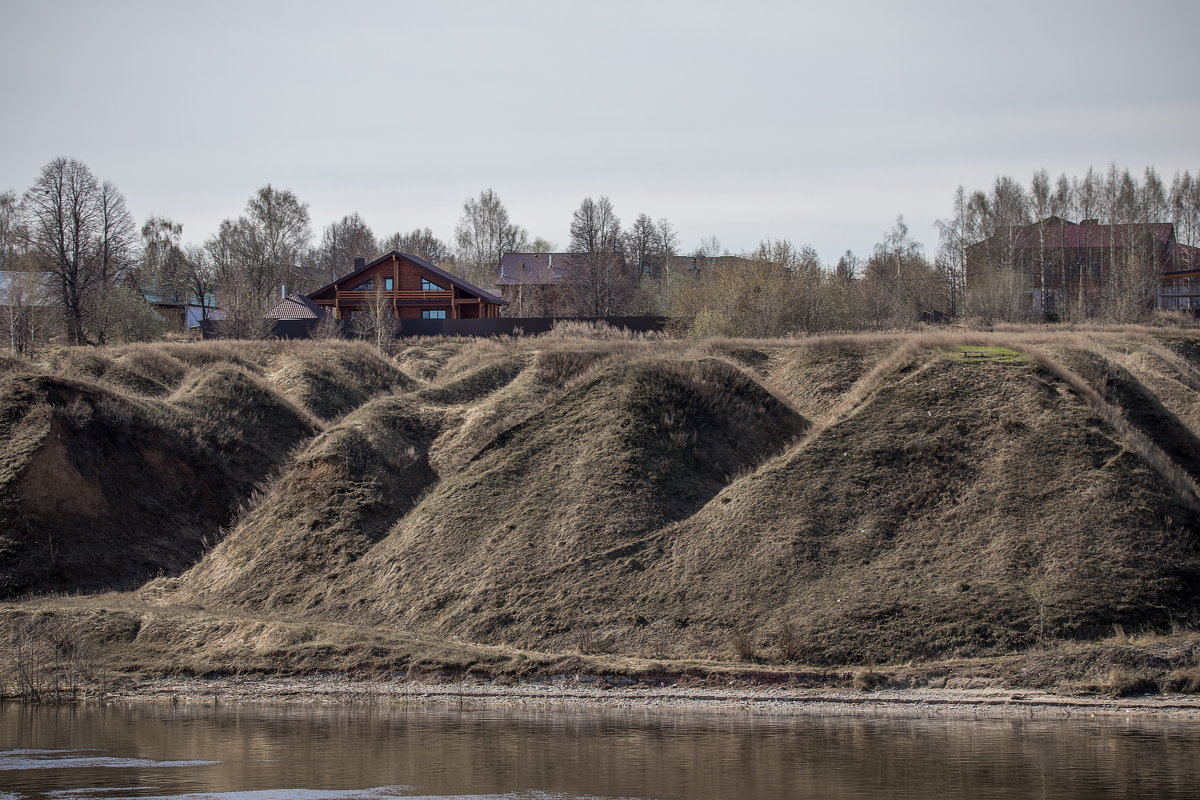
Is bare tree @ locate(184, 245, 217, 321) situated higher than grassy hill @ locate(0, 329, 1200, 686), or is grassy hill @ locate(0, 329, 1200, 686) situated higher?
bare tree @ locate(184, 245, 217, 321)

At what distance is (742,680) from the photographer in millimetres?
23531

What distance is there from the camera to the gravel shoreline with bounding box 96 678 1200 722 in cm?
2091

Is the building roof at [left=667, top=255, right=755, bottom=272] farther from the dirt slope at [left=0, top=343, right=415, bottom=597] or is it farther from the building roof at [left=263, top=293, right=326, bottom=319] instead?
the dirt slope at [left=0, top=343, right=415, bottom=597]

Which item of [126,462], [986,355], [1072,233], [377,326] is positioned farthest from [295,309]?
[1072,233]

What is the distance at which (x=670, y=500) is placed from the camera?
30.8 meters

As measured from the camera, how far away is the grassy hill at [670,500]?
25.4m

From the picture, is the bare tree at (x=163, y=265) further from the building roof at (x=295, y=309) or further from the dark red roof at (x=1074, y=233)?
the dark red roof at (x=1074, y=233)

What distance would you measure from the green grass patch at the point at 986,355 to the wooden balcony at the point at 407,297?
48144mm

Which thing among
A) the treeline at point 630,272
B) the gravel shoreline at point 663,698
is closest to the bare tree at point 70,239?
the treeline at point 630,272

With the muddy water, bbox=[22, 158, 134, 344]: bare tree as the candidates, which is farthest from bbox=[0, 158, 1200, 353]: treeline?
the muddy water

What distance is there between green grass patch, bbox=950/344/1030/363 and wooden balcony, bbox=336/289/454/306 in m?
48.1

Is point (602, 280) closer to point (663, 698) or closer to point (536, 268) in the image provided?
point (536, 268)

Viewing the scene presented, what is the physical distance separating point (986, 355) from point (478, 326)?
34.4 metres

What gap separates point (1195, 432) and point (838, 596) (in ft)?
52.2
